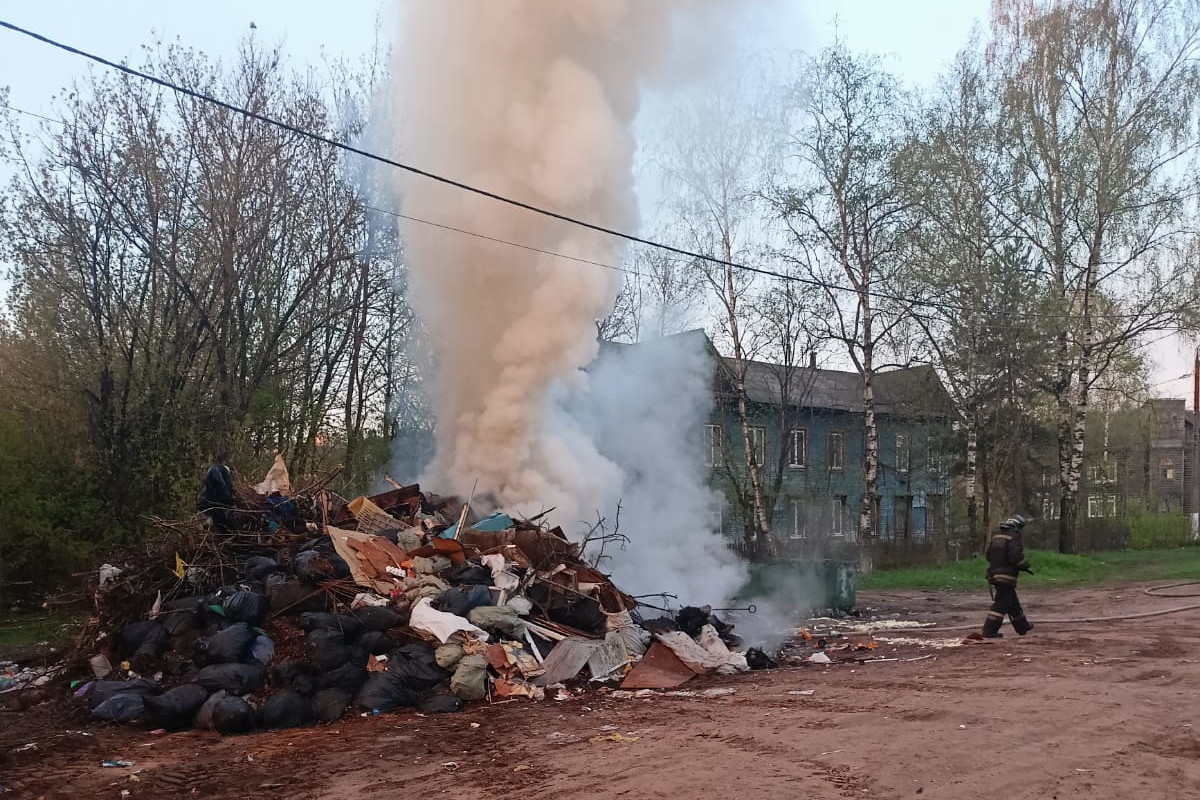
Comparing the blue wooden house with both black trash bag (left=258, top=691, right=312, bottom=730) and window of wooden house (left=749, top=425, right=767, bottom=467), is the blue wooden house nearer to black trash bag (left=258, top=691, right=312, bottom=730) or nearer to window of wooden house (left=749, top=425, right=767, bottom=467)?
window of wooden house (left=749, top=425, right=767, bottom=467)

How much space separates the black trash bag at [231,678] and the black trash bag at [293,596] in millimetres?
1135

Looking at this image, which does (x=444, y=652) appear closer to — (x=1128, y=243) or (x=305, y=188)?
(x=305, y=188)

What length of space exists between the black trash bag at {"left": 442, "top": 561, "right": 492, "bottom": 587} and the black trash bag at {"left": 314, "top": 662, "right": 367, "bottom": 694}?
1.62m

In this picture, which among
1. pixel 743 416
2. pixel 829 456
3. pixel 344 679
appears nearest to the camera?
pixel 344 679

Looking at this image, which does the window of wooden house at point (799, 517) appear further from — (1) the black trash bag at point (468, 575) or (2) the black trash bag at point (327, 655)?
(2) the black trash bag at point (327, 655)

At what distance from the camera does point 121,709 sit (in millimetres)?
8070

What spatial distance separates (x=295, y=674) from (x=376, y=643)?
0.79 meters

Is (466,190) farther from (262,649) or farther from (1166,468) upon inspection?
(1166,468)

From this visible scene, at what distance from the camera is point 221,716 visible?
7699mm

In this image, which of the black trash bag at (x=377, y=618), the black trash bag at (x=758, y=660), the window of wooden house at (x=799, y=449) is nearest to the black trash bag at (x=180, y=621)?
the black trash bag at (x=377, y=618)

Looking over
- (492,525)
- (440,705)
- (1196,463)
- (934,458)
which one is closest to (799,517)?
(934,458)

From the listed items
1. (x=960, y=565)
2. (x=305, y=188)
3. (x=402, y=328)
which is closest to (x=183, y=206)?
(x=305, y=188)

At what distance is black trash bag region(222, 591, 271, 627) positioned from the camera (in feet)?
30.1

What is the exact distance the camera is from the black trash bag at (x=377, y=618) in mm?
9049
